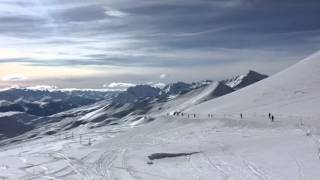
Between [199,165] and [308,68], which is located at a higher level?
[308,68]

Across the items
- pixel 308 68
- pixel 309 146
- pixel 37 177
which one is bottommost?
pixel 37 177

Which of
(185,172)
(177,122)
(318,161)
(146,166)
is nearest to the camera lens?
(318,161)

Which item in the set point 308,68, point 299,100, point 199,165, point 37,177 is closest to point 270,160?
point 199,165

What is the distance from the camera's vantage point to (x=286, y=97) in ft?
396

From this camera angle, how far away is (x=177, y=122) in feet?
341

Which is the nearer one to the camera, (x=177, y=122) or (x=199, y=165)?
(x=199, y=165)

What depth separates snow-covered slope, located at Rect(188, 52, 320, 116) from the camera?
9873 centimetres

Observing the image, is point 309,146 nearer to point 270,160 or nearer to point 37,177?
point 270,160

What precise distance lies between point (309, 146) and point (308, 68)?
119483 millimetres

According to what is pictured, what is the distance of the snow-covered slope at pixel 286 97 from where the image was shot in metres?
98.7

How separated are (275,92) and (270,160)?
310 feet

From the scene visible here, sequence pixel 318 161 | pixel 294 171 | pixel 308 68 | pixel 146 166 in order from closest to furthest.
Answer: pixel 294 171
pixel 318 161
pixel 146 166
pixel 308 68

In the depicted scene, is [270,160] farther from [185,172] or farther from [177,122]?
[177,122]

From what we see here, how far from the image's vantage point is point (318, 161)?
122 feet
